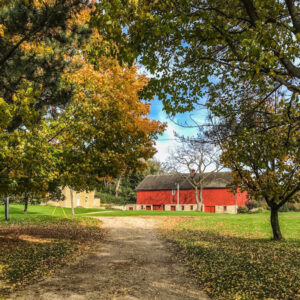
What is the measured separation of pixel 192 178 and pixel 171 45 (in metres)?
42.9

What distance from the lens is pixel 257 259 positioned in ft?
29.8

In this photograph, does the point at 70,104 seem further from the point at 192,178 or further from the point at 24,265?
the point at 192,178

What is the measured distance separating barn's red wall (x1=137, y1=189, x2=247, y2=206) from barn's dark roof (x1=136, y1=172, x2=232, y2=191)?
0.77 m

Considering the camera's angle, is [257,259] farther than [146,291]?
Yes

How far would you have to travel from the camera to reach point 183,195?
51375mm

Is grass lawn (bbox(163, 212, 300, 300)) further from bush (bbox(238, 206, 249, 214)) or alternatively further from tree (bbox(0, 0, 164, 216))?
bush (bbox(238, 206, 249, 214))

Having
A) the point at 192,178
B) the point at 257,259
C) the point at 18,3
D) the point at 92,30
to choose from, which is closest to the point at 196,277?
the point at 257,259

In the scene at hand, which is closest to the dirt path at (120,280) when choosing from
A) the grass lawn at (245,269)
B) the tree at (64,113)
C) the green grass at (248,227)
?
the grass lawn at (245,269)

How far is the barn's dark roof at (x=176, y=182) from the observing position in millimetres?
49125

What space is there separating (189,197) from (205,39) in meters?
46.1

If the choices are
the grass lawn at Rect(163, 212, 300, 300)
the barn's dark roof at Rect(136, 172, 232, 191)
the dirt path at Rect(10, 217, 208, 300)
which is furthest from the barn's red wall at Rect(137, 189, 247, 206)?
the dirt path at Rect(10, 217, 208, 300)

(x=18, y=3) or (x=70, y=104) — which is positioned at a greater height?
(x=18, y=3)

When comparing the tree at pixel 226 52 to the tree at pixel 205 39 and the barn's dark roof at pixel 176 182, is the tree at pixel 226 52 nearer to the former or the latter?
the tree at pixel 205 39

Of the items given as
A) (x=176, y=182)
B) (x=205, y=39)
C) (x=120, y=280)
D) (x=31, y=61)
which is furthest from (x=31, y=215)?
(x=176, y=182)
